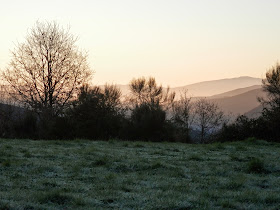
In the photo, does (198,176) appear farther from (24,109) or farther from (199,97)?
(199,97)

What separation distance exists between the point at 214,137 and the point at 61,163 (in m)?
20.4

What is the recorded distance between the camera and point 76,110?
29.3 metres

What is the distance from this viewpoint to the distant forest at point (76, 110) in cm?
2827

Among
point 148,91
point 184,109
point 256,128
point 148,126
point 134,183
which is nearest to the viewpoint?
point 134,183

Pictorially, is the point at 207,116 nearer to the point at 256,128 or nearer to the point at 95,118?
the point at 256,128

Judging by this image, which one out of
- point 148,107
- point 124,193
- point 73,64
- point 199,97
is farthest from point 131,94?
point 124,193

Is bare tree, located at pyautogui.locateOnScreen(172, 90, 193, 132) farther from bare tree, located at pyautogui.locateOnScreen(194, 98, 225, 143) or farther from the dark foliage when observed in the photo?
the dark foliage

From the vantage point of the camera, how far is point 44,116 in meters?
31.5

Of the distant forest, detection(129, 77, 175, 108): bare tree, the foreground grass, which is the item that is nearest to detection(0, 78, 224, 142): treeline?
the distant forest

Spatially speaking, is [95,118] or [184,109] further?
[184,109]

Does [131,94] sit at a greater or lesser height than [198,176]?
greater

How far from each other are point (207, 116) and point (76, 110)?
28.8m

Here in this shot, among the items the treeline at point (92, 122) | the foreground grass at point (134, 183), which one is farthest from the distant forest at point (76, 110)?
the foreground grass at point (134, 183)

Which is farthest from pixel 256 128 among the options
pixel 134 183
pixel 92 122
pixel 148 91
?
pixel 148 91
